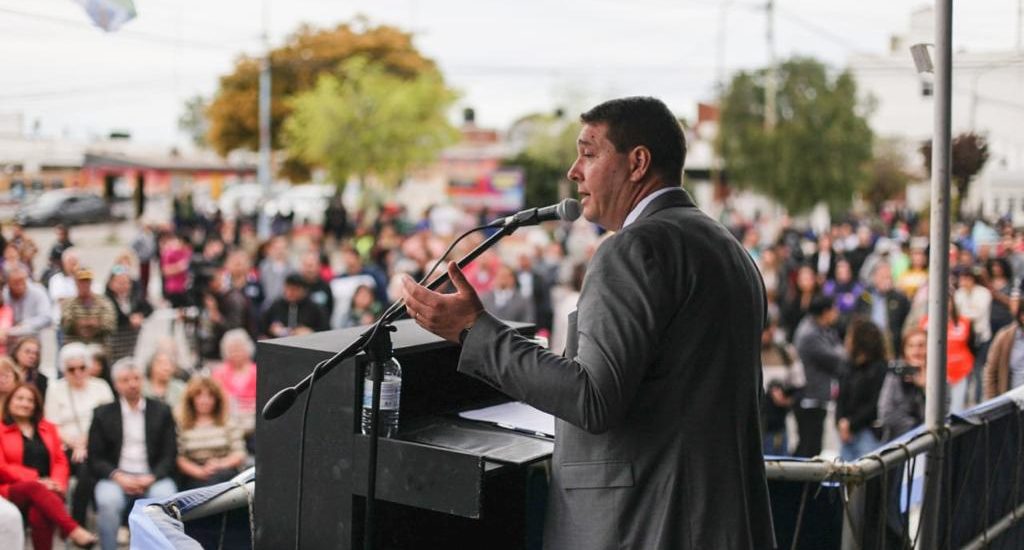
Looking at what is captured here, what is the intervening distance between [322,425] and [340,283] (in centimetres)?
980

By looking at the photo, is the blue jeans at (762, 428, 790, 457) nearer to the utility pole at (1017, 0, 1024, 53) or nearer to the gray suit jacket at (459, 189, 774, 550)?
the utility pole at (1017, 0, 1024, 53)

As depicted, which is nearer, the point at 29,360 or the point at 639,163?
the point at 639,163

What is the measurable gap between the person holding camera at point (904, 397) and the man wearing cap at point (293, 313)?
5448mm

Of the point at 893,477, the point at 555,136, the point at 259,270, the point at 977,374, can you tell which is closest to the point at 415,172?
the point at 555,136

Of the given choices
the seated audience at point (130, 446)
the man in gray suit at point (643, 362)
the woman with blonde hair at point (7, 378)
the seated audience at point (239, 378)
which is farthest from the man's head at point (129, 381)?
the man in gray suit at point (643, 362)

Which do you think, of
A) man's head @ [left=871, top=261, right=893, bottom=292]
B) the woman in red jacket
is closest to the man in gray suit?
the woman in red jacket

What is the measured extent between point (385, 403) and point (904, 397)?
18.1ft

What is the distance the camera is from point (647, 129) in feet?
8.53

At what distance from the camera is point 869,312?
13.0 m

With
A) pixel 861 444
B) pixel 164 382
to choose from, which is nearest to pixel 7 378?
pixel 164 382

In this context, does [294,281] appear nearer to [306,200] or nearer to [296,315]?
[296,315]

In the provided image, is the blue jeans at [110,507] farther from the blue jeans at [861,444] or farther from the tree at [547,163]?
the tree at [547,163]

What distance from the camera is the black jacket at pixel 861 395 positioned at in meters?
7.69

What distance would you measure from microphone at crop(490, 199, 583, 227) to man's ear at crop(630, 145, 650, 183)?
15 cm
